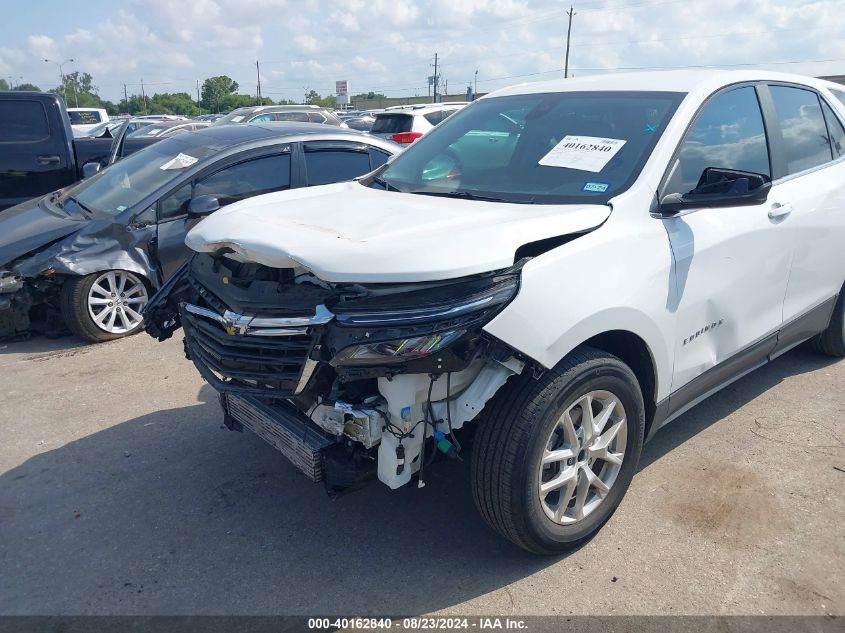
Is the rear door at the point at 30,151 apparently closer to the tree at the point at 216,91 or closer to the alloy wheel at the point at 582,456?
the alloy wheel at the point at 582,456

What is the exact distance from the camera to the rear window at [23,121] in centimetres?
792

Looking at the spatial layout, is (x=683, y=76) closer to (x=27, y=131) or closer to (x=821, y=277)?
(x=821, y=277)

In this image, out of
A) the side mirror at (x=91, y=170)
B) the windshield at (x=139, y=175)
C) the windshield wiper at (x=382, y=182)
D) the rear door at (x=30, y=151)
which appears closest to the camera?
the windshield wiper at (x=382, y=182)

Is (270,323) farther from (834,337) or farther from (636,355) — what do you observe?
(834,337)

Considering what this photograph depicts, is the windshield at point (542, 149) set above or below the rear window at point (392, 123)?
above

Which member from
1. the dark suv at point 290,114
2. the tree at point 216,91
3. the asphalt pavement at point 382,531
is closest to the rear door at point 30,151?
the asphalt pavement at point 382,531

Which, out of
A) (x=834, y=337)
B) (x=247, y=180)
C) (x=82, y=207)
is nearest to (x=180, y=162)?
(x=247, y=180)

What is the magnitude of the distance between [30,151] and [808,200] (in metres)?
7.78

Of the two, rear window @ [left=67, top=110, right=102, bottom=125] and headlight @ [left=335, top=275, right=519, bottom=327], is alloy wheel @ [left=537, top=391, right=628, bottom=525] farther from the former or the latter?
rear window @ [left=67, top=110, right=102, bottom=125]

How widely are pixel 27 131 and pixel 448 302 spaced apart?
7.51 m

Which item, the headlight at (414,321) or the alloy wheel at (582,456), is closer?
the headlight at (414,321)

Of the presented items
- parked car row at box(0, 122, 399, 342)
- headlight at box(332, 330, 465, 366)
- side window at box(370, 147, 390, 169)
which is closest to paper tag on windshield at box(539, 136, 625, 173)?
headlight at box(332, 330, 465, 366)

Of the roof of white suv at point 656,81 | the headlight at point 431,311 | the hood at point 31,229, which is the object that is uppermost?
the roof of white suv at point 656,81

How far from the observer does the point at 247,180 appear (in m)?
6.04
